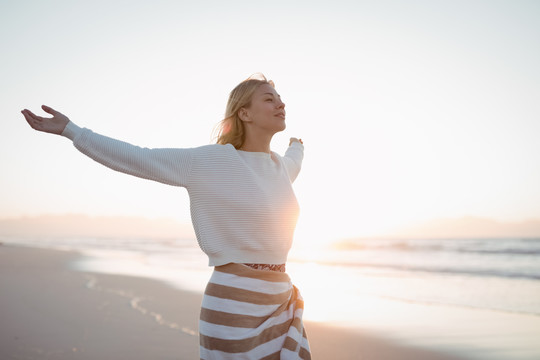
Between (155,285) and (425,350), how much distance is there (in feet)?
22.7

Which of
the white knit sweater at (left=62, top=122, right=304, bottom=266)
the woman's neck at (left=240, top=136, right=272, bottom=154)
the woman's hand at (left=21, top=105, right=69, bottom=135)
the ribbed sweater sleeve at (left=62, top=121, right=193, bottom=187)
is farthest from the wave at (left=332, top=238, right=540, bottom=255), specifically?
the woman's hand at (left=21, top=105, right=69, bottom=135)

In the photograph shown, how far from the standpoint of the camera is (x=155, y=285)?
34.3 feet

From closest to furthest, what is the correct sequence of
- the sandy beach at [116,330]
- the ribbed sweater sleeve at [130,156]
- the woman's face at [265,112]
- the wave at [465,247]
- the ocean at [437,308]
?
the ribbed sweater sleeve at [130,156] < the woman's face at [265,112] < the sandy beach at [116,330] < the ocean at [437,308] < the wave at [465,247]

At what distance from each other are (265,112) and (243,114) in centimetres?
13

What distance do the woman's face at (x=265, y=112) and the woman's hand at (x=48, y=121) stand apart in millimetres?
877

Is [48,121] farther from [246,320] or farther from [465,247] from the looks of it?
[465,247]

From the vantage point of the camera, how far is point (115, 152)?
1896 millimetres

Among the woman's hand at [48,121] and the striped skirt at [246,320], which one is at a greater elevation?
the woman's hand at [48,121]

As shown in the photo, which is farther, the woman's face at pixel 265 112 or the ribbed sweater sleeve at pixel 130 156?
the woman's face at pixel 265 112

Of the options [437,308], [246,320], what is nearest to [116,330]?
[246,320]

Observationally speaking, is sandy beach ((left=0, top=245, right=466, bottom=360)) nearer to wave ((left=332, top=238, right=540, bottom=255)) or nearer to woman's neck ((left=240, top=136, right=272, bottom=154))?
woman's neck ((left=240, top=136, right=272, bottom=154))

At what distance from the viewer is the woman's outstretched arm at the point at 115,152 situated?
1901mm

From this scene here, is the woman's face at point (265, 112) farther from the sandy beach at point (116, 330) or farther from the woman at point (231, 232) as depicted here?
the sandy beach at point (116, 330)

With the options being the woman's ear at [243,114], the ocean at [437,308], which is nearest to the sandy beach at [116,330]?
the ocean at [437,308]
